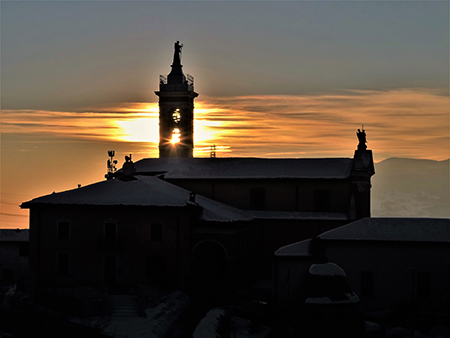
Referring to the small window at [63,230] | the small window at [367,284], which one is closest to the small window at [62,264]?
the small window at [63,230]

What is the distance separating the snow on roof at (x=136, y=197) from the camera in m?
50.2

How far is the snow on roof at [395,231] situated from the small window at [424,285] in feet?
6.71

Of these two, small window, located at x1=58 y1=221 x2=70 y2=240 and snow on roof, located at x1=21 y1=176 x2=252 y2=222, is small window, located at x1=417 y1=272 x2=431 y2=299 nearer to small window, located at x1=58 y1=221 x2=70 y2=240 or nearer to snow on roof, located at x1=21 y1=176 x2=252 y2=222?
snow on roof, located at x1=21 y1=176 x2=252 y2=222

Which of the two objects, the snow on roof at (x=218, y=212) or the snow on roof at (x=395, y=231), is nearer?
the snow on roof at (x=395, y=231)

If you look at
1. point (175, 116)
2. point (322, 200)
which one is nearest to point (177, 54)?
point (175, 116)

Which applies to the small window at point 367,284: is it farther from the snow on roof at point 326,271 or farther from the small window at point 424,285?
the snow on roof at point 326,271

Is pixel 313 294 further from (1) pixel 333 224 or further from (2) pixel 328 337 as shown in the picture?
(1) pixel 333 224

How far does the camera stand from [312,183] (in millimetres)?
58000

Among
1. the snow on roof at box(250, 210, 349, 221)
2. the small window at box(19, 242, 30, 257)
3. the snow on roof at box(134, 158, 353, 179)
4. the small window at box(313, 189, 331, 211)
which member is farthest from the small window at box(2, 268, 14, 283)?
the small window at box(313, 189, 331, 211)

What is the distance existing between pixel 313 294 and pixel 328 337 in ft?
6.69

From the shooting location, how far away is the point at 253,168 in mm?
60250

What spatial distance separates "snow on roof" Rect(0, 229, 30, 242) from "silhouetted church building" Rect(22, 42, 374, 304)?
63.3 ft

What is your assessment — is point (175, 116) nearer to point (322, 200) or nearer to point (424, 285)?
point (322, 200)

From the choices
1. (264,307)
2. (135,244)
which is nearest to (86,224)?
(135,244)
